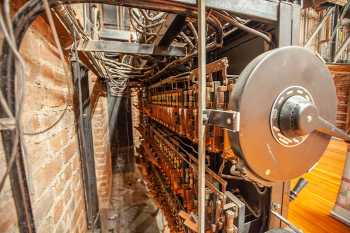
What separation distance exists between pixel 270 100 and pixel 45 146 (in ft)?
3.19

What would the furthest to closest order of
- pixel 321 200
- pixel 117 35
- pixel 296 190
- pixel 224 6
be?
pixel 117 35
pixel 321 200
pixel 296 190
pixel 224 6

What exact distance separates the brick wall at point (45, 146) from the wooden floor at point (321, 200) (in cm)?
184

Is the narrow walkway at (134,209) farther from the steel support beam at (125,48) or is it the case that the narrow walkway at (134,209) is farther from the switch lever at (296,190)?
the steel support beam at (125,48)

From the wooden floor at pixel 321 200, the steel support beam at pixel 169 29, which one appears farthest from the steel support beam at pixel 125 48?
the wooden floor at pixel 321 200

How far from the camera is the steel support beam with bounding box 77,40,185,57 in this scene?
130 cm

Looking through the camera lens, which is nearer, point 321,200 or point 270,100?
point 270,100

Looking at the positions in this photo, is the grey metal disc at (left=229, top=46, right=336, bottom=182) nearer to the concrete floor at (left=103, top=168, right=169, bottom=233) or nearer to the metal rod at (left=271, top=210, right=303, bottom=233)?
the metal rod at (left=271, top=210, right=303, bottom=233)

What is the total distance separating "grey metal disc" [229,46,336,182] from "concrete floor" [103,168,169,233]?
243 centimetres

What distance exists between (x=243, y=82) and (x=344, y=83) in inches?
132

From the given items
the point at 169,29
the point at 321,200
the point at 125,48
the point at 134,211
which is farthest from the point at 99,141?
the point at 321,200

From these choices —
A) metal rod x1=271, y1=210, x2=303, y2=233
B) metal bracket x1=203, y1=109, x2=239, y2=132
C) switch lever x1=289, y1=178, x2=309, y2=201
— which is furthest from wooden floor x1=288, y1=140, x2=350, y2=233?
metal bracket x1=203, y1=109, x2=239, y2=132

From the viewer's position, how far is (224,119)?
0.58 metres

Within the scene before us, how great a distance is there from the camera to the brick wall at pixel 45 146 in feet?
2.26

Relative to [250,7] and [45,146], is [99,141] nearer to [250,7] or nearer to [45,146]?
[45,146]
